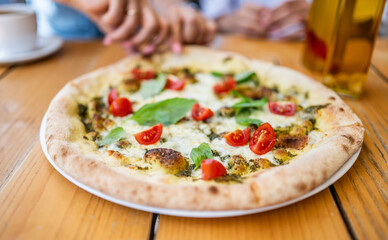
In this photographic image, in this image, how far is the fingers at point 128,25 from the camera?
9.25 feet

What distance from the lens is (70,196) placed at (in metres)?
1.45

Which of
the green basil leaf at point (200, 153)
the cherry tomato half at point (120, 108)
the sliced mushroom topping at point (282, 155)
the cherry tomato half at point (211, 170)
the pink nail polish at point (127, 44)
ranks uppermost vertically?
the cherry tomato half at point (211, 170)

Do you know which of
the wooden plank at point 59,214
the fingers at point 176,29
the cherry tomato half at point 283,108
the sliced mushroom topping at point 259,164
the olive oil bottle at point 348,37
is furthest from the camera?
the fingers at point 176,29

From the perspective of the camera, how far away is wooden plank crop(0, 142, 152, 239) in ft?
4.14

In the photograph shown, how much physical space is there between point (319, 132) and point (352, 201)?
50cm

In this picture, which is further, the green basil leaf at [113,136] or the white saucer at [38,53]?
the white saucer at [38,53]

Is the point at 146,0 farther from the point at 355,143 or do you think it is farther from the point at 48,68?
the point at 355,143

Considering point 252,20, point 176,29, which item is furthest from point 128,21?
point 252,20

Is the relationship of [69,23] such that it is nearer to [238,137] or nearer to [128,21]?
[128,21]

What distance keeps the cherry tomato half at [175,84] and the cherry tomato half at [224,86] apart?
0.24 m

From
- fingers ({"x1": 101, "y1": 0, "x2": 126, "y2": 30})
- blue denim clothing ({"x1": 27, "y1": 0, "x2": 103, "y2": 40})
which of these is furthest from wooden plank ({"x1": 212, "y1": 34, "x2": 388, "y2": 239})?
blue denim clothing ({"x1": 27, "y1": 0, "x2": 103, "y2": 40})

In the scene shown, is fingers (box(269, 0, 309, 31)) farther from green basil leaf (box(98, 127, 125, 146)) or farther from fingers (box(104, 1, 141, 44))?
green basil leaf (box(98, 127, 125, 146))

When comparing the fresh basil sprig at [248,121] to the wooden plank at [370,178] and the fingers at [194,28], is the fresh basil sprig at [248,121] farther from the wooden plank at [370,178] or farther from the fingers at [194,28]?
the fingers at [194,28]

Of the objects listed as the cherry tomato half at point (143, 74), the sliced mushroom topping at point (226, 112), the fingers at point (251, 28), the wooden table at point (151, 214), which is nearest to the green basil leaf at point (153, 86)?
→ the cherry tomato half at point (143, 74)
